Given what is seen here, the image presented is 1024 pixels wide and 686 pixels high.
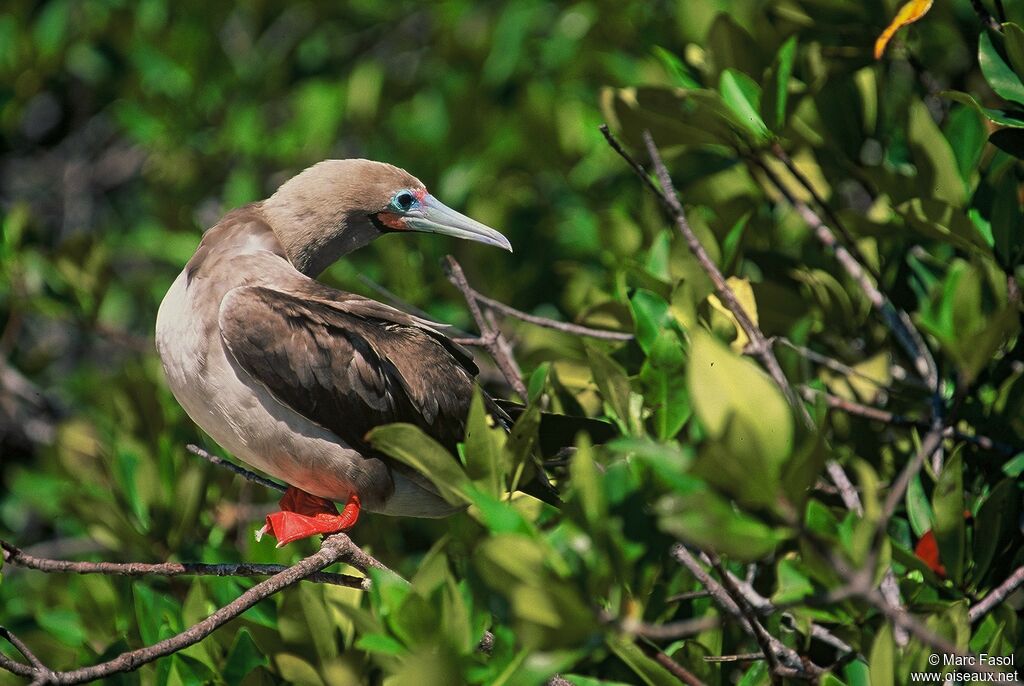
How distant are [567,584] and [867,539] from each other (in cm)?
44

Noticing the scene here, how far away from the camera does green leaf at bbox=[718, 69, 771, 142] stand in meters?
2.81

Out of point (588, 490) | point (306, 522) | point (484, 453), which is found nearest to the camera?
point (588, 490)

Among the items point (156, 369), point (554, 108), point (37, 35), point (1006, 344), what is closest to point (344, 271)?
point (156, 369)

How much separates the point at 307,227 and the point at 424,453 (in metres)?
1.48

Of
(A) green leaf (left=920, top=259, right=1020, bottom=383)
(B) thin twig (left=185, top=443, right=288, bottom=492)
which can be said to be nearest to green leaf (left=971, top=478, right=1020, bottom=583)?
(A) green leaf (left=920, top=259, right=1020, bottom=383)

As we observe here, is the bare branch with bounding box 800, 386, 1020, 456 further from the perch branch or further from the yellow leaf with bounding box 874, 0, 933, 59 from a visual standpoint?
the yellow leaf with bounding box 874, 0, 933, 59

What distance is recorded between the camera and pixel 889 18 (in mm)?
2967

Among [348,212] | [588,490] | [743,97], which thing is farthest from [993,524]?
[348,212]

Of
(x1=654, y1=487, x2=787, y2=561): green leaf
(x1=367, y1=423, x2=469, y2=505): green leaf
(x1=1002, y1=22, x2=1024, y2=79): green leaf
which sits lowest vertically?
(x1=367, y1=423, x2=469, y2=505): green leaf

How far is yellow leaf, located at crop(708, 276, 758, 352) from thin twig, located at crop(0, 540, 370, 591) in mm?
1138

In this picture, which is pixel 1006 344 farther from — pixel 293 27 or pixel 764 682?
pixel 293 27

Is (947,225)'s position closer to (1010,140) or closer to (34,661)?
(1010,140)

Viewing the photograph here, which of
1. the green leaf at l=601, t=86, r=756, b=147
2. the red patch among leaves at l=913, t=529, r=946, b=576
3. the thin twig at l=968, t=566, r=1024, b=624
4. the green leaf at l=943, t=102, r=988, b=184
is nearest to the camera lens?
the thin twig at l=968, t=566, r=1024, b=624

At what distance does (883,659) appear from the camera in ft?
5.74
